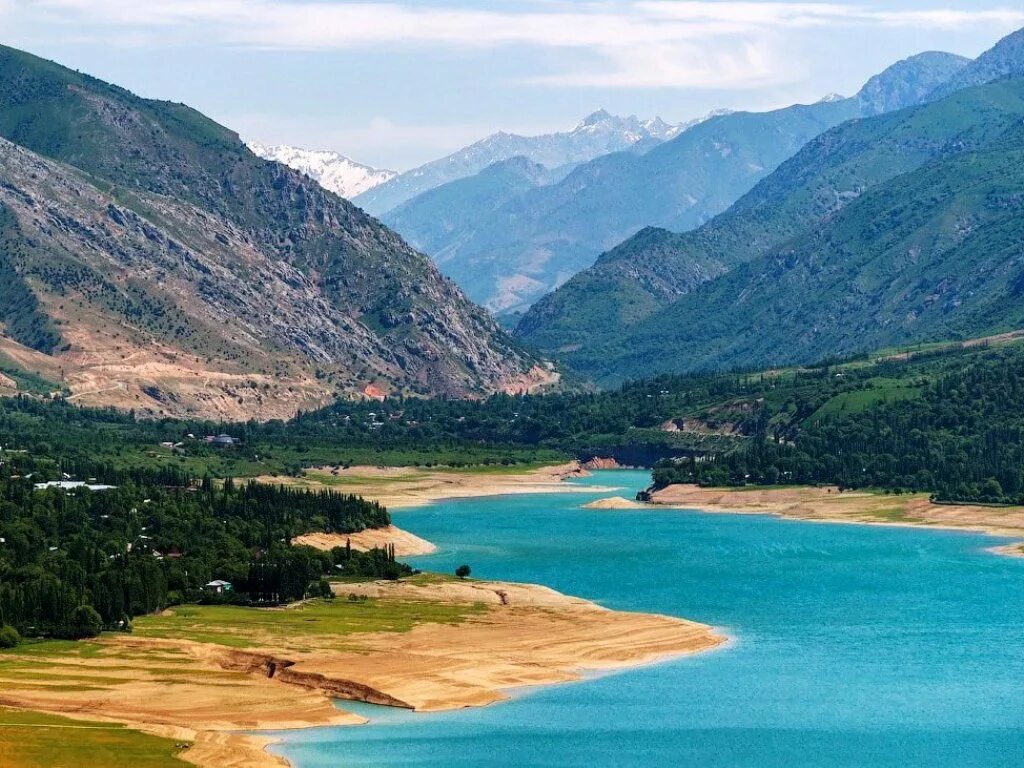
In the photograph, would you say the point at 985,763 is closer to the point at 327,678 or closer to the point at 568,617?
the point at 327,678

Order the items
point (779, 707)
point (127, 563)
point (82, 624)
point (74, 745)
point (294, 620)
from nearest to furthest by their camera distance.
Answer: point (74, 745) < point (779, 707) < point (82, 624) < point (294, 620) < point (127, 563)

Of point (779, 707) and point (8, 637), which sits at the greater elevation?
point (8, 637)

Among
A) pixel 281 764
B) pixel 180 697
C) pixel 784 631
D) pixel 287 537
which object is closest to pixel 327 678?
pixel 180 697

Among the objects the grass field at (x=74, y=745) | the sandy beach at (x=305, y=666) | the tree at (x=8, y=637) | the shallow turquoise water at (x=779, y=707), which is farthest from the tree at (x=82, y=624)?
the shallow turquoise water at (x=779, y=707)

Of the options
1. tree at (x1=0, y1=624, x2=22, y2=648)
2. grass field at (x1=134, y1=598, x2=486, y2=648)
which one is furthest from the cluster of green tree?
grass field at (x1=134, y1=598, x2=486, y2=648)

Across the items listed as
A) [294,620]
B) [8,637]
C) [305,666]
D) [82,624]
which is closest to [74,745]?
[305,666]

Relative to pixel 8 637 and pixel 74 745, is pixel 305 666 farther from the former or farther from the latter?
pixel 74 745

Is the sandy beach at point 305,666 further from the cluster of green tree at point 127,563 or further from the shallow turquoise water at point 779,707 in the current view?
the cluster of green tree at point 127,563
